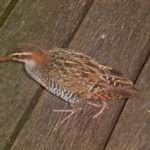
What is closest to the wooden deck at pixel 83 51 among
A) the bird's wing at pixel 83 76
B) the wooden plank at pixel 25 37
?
the wooden plank at pixel 25 37

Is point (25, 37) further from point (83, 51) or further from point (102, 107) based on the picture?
point (102, 107)

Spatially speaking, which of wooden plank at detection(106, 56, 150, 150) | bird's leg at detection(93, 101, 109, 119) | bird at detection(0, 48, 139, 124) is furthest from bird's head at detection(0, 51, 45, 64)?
wooden plank at detection(106, 56, 150, 150)

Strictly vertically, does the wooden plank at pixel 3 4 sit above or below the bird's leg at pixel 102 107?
above

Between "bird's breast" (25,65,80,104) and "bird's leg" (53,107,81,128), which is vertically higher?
"bird's breast" (25,65,80,104)

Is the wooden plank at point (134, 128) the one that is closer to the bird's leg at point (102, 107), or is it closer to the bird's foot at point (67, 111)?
the bird's leg at point (102, 107)

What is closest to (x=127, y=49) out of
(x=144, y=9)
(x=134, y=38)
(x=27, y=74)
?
(x=134, y=38)

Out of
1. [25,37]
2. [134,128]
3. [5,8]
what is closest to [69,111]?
[134,128]

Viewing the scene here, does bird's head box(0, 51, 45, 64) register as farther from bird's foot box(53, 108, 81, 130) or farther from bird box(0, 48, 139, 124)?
bird's foot box(53, 108, 81, 130)

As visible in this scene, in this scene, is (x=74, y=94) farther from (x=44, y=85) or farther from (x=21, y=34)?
(x=21, y=34)

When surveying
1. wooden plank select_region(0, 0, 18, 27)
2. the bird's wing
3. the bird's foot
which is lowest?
the bird's foot
